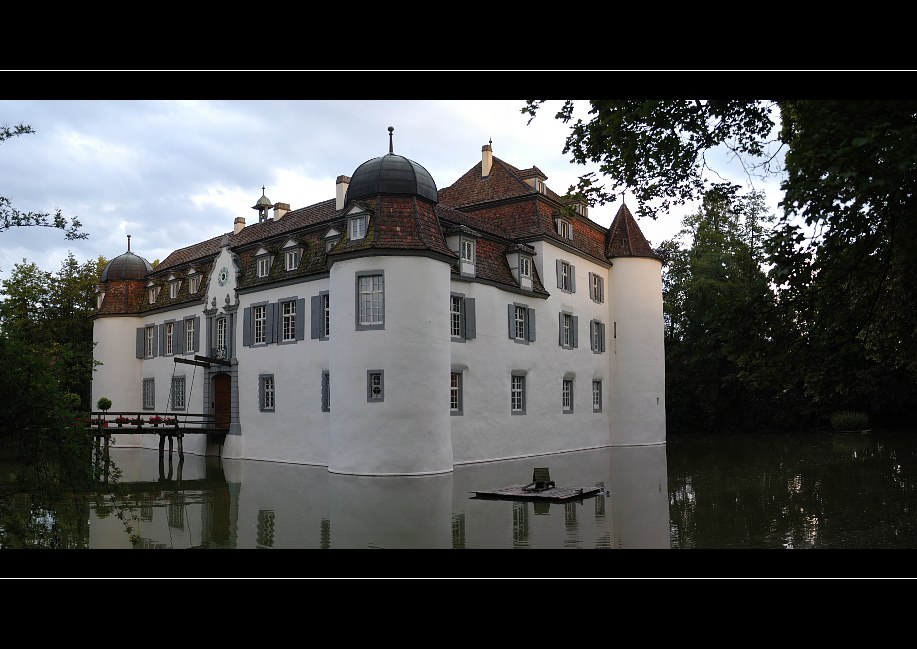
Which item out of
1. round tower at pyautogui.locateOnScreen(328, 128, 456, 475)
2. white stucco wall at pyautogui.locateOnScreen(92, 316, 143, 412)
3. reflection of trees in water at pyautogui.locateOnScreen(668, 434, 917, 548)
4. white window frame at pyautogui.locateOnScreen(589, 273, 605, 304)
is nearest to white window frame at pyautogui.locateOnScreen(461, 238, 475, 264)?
round tower at pyautogui.locateOnScreen(328, 128, 456, 475)

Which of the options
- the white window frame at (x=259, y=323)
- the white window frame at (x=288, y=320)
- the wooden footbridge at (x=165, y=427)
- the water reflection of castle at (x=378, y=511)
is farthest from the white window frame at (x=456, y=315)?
the wooden footbridge at (x=165, y=427)

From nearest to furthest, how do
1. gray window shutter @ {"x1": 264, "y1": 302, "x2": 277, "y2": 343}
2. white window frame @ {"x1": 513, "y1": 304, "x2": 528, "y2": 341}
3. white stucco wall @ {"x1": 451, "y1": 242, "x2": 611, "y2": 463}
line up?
white stucco wall @ {"x1": 451, "y1": 242, "x2": 611, "y2": 463}, gray window shutter @ {"x1": 264, "y1": 302, "x2": 277, "y2": 343}, white window frame @ {"x1": 513, "y1": 304, "x2": 528, "y2": 341}

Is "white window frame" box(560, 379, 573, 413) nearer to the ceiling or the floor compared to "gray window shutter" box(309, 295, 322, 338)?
nearer to the floor

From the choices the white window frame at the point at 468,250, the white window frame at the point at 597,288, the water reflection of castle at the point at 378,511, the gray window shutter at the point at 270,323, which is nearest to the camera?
the water reflection of castle at the point at 378,511

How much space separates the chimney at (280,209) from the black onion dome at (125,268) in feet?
22.2

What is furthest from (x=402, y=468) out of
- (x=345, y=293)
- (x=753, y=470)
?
(x=753, y=470)

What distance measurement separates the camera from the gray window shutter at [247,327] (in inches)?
934

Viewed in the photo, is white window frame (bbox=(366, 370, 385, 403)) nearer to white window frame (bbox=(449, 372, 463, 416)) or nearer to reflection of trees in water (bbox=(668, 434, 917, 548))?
white window frame (bbox=(449, 372, 463, 416))

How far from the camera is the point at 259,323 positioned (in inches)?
926

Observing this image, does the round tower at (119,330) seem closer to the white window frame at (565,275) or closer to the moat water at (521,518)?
the moat water at (521,518)

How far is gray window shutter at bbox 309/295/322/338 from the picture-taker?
21188mm

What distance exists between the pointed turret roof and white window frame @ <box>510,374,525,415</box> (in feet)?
27.3

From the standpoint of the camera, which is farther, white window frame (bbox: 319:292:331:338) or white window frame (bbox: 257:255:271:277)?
white window frame (bbox: 257:255:271:277)
